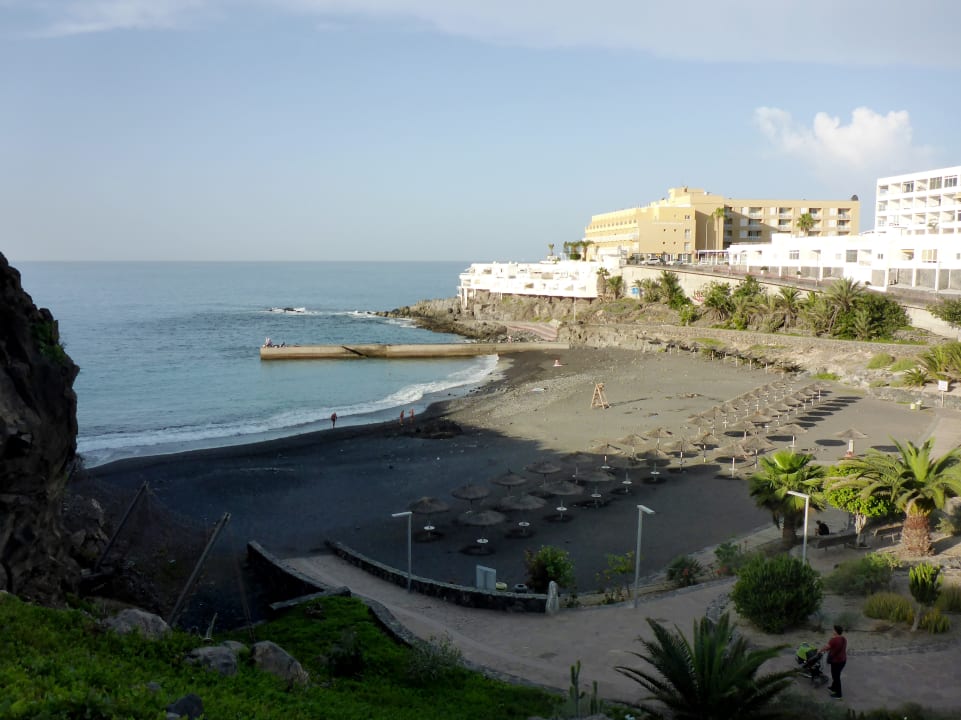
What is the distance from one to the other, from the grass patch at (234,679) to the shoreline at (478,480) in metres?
7.15

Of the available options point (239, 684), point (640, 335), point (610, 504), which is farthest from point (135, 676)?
point (640, 335)

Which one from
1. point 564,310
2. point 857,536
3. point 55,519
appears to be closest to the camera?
point 55,519

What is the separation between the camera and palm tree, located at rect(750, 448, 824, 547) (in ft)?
61.5

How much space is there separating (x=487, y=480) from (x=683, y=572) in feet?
38.8

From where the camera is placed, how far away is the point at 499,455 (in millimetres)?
32438

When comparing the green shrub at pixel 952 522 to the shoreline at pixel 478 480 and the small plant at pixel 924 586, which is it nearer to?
the shoreline at pixel 478 480

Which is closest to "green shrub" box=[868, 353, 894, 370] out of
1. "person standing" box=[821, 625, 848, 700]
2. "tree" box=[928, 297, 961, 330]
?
"tree" box=[928, 297, 961, 330]

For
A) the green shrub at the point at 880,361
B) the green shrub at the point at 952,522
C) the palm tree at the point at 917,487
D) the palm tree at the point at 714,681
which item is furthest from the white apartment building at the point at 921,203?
the palm tree at the point at 714,681

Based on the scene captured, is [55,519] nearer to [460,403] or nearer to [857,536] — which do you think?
[857,536]

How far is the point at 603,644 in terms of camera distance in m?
13.9

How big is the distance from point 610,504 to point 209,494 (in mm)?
13758

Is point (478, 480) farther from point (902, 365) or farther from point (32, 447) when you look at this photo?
point (902, 365)

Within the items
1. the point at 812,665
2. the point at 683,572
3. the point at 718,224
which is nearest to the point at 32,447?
the point at 812,665

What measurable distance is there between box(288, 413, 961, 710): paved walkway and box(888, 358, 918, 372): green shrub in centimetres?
2947
